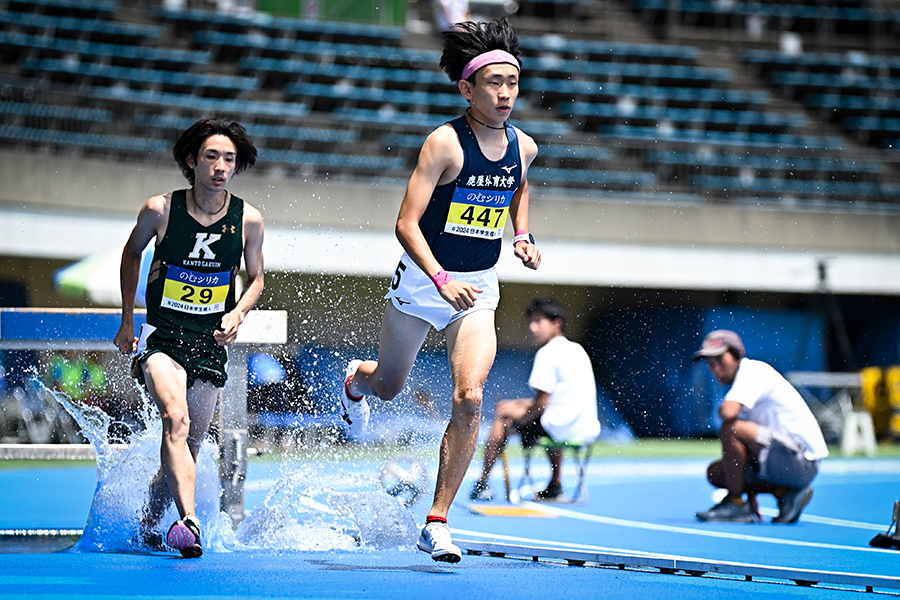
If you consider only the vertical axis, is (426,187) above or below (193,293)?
above

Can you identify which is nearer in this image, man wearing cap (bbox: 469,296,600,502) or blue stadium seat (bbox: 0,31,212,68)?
man wearing cap (bbox: 469,296,600,502)

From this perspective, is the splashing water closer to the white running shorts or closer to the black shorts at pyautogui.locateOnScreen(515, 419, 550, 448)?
the white running shorts

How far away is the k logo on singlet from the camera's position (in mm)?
4051

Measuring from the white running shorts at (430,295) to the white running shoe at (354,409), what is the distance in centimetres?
76

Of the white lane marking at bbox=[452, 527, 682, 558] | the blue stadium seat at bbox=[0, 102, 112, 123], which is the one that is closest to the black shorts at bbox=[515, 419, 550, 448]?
the white lane marking at bbox=[452, 527, 682, 558]

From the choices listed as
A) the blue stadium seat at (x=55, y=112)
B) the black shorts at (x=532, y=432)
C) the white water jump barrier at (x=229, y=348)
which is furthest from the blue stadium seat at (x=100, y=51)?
the white water jump barrier at (x=229, y=348)

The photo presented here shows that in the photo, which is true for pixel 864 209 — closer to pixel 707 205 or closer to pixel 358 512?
pixel 707 205

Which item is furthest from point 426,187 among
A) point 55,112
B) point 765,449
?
point 55,112

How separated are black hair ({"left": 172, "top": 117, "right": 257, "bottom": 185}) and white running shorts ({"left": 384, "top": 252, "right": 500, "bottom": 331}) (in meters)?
0.79

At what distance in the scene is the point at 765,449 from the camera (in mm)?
5941

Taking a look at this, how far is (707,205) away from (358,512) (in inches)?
528

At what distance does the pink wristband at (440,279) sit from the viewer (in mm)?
3580

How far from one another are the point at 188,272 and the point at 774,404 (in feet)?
12.2

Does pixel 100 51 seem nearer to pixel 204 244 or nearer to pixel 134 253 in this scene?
pixel 134 253
